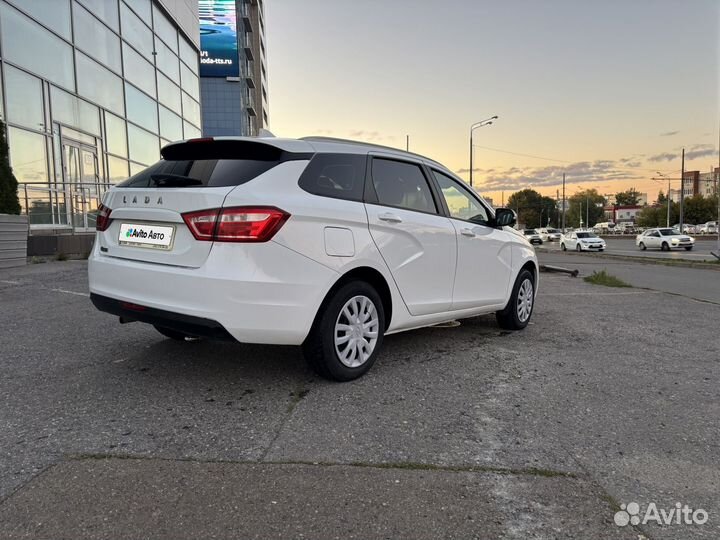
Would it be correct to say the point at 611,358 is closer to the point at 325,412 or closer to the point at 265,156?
the point at 325,412

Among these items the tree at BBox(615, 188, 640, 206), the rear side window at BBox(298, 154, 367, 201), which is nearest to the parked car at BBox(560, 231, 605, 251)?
the rear side window at BBox(298, 154, 367, 201)

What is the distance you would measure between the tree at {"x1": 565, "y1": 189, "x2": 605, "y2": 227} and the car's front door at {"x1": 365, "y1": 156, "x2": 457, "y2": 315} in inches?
5692

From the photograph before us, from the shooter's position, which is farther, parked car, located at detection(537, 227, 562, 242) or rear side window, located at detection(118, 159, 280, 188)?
parked car, located at detection(537, 227, 562, 242)

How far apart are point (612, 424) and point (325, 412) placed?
1.74m

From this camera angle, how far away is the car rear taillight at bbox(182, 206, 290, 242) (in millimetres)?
3062

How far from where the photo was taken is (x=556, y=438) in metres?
2.85

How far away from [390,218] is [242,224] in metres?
1.27

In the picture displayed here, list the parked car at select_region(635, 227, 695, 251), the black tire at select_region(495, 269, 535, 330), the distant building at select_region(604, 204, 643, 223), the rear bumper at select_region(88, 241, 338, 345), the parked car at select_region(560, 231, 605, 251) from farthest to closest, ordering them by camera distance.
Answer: the distant building at select_region(604, 204, 643, 223), the parked car at select_region(560, 231, 605, 251), the parked car at select_region(635, 227, 695, 251), the black tire at select_region(495, 269, 535, 330), the rear bumper at select_region(88, 241, 338, 345)

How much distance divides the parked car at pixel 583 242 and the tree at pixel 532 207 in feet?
299

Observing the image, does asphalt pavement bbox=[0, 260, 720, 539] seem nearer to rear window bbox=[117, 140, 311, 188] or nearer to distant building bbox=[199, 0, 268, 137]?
rear window bbox=[117, 140, 311, 188]

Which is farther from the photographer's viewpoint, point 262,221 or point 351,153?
point 351,153

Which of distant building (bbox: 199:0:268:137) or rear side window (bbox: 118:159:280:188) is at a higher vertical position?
distant building (bbox: 199:0:268:137)

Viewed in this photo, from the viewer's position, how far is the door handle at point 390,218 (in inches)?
151

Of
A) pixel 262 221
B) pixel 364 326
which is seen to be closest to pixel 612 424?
pixel 364 326
